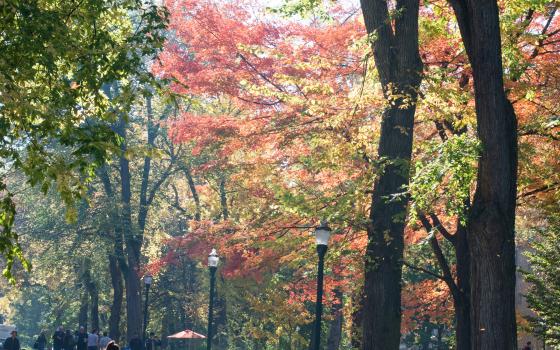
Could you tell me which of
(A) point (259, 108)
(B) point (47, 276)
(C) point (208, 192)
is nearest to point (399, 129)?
(A) point (259, 108)

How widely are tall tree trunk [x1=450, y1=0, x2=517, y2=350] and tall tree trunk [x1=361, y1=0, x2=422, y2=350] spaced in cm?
344

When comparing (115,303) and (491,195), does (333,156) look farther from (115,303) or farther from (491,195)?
(115,303)

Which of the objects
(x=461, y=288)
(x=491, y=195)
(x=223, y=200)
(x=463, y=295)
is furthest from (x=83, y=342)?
(x=491, y=195)

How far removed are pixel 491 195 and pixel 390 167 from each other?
488 cm

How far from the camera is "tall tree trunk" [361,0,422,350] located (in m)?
16.6

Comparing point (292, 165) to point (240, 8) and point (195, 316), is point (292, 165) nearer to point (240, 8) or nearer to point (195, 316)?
point (240, 8)

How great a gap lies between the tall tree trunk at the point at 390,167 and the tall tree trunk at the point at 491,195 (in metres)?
3.44

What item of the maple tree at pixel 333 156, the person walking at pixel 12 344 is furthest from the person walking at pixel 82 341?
the maple tree at pixel 333 156

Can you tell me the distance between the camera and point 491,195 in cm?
1265

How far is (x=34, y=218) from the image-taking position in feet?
146

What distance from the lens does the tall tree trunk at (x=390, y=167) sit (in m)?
16.6

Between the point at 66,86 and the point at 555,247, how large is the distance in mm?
13723

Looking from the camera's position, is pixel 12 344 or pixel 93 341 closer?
pixel 12 344

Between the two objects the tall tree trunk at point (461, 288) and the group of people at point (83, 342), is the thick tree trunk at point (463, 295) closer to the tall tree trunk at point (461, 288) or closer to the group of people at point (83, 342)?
the tall tree trunk at point (461, 288)
